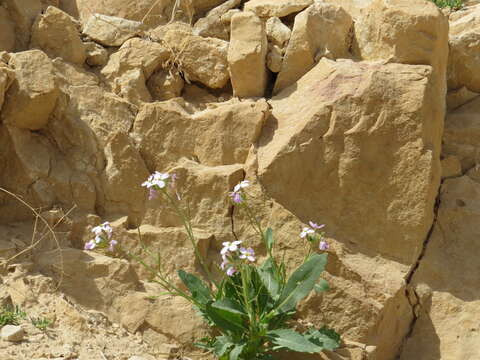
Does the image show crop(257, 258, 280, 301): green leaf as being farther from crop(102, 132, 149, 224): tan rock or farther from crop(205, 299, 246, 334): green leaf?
crop(102, 132, 149, 224): tan rock

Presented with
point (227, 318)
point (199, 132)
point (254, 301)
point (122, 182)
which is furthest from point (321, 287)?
point (122, 182)

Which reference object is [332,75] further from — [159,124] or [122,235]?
[122,235]

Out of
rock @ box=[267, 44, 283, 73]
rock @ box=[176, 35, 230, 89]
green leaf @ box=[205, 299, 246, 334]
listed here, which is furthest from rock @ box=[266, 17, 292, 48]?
green leaf @ box=[205, 299, 246, 334]

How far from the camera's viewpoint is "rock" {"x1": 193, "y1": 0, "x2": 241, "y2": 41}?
507 cm

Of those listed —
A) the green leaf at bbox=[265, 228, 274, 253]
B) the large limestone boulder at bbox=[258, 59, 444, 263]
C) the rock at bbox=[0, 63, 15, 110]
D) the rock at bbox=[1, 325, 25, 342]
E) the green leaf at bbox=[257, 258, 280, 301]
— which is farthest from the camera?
the large limestone boulder at bbox=[258, 59, 444, 263]

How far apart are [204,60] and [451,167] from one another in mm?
1804

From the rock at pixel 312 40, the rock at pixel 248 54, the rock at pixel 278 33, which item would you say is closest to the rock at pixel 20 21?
the rock at pixel 248 54

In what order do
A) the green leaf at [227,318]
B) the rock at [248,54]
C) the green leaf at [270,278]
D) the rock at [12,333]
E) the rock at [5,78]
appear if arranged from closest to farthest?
the rock at [12,333] < the green leaf at [227,318] < the green leaf at [270,278] < the rock at [5,78] < the rock at [248,54]

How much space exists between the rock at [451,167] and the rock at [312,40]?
96 cm

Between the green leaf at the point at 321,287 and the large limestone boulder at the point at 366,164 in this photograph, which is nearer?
the green leaf at the point at 321,287

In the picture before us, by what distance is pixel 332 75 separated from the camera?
4.43m

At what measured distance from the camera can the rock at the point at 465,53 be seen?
4.88 meters

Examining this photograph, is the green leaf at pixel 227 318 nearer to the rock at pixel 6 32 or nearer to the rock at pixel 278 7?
the rock at pixel 278 7

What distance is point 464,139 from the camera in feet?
15.7
